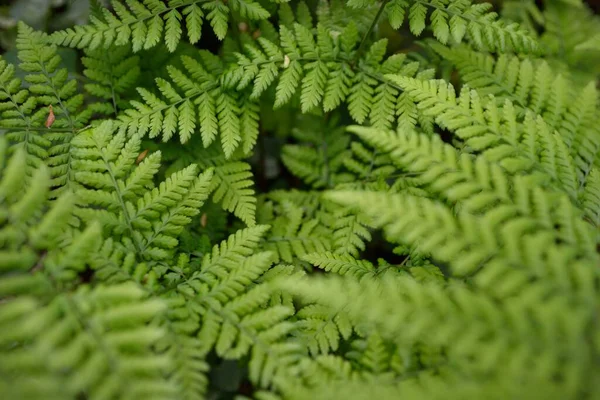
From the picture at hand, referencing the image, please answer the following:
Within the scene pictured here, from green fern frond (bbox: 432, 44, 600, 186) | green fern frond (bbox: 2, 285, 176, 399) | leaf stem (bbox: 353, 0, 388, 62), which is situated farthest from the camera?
leaf stem (bbox: 353, 0, 388, 62)

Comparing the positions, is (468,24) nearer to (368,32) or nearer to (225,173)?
(368,32)

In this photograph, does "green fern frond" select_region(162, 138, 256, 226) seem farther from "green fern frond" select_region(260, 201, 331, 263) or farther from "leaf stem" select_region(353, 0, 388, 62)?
"leaf stem" select_region(353, 0, 388, 62)

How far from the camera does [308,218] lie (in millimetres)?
2766

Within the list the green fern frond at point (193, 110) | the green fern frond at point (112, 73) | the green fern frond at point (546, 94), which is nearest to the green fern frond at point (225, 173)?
the green fern frond at point (193, 110)

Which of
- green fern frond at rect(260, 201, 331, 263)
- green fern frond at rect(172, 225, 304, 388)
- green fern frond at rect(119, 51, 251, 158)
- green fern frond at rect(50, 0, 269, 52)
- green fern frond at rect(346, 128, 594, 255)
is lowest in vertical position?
green fern frond at rect(260, 201, 331, 263)

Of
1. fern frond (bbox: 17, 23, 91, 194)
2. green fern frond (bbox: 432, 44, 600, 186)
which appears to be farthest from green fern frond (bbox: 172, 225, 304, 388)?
green fern frond (bbox: 432, 44, 600, 186)

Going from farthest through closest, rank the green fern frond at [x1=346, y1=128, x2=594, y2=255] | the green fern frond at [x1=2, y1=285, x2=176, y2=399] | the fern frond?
1. the fern frond
2. the green fern frond at [x1=346, y1=128, x2=594, y2=255]
3. the green fern frond at [x1=2, y1=285, x2=176, y2=399]

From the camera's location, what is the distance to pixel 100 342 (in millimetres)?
1394

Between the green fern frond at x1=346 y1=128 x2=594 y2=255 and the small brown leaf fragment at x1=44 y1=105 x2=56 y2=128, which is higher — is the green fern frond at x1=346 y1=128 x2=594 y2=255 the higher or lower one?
the higher one

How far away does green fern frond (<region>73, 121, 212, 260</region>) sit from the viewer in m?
2.04

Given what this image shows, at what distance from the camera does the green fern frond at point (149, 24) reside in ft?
7.48

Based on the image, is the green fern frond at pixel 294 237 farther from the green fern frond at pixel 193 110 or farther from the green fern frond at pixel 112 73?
the green fern frond at pixel 112 73

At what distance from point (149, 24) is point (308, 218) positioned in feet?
4.45

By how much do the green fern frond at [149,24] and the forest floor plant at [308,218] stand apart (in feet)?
0.04
